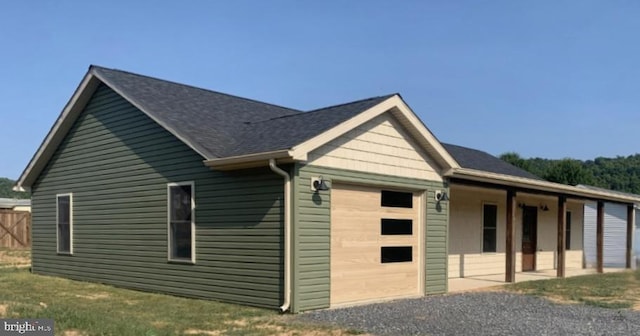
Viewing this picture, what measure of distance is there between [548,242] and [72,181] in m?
14.1

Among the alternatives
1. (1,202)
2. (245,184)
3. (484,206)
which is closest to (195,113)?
(245,184)

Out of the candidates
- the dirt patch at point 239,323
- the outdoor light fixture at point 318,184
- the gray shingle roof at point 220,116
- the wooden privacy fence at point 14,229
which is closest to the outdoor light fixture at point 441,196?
the gray shingle roof at point 220,116

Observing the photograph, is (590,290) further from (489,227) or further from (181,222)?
(181,222)

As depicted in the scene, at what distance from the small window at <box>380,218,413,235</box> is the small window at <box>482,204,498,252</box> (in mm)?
5622

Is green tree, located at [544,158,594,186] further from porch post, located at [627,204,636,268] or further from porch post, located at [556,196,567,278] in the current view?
porch post, located at [556,196,567,278]

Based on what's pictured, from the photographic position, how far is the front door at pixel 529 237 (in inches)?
718

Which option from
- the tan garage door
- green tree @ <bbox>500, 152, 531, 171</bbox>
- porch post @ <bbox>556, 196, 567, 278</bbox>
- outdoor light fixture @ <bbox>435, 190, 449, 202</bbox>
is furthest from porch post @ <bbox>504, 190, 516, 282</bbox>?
green tree @ <bbox>500, 152, 531, 171</bbox>

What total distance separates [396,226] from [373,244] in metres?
0.78

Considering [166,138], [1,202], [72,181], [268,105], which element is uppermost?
[268,105]

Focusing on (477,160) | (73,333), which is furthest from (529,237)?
(73,333)

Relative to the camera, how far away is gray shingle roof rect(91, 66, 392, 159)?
10.2m

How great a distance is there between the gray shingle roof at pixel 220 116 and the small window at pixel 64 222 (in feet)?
10.8

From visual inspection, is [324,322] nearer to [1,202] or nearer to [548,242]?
[548,242]

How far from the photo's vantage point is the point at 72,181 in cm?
1422
